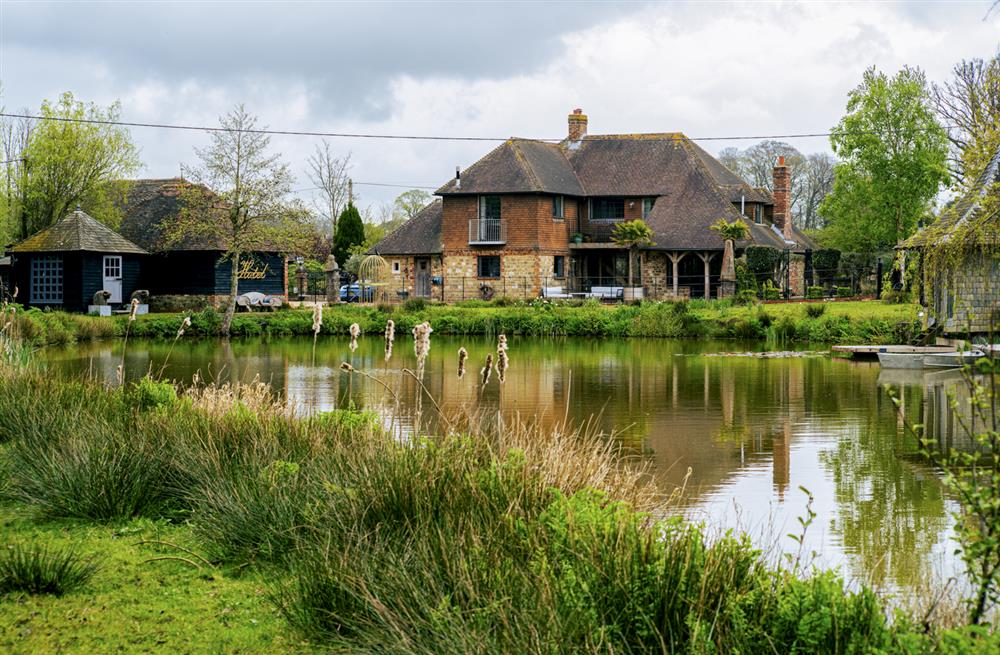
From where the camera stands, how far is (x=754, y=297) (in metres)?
40.6

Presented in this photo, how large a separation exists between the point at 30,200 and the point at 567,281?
22764 millimetres

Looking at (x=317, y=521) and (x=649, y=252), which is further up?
(x=649, y=252)

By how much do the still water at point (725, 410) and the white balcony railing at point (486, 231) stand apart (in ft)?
40.3

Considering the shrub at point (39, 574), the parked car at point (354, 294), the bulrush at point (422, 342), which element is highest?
the parked car at point (354, 294)

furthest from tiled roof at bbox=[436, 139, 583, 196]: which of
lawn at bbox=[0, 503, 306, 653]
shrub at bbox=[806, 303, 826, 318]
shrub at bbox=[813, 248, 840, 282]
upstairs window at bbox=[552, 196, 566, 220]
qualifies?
lawn at bbox=[0, 503, 306, 653]

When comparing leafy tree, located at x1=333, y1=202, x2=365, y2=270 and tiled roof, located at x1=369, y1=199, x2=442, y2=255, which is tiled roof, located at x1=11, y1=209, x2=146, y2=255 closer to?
tiled roof, located at x1=369, y1=199, x2=442, y2=255

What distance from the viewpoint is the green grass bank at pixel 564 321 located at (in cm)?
3366

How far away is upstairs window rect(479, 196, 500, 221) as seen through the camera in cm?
4869

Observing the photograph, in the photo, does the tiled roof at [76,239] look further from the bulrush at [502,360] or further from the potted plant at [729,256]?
the bulrush at [502,360]

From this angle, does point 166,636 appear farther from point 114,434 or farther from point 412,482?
point 114,434

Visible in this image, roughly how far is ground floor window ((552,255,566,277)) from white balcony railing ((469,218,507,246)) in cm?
246

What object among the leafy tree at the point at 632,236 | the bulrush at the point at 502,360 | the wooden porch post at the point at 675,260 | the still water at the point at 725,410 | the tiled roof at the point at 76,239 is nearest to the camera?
the bulrush at the point at 502,360

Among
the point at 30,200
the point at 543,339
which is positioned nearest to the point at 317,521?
the point at 543,339

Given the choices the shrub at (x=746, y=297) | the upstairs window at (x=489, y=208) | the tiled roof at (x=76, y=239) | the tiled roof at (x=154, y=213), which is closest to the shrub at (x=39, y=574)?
the shrub at (x=746, y=297)
